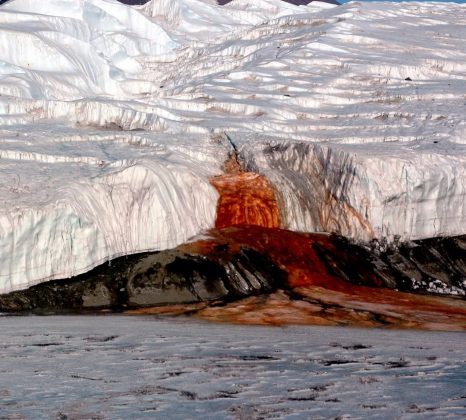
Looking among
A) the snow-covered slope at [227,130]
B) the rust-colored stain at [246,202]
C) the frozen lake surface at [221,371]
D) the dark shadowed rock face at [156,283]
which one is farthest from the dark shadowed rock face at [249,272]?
the frozen lake surface at [221,371]

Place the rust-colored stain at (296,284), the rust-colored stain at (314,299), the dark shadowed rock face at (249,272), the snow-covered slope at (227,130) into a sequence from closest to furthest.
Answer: the rust-colored stain at (314,299) → the rust-colored stain at (296,284) → the dark shadowed rock face at (249,272) → the snow-covered slope at (227,130)

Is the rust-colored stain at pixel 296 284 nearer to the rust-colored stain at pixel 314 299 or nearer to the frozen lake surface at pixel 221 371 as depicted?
the rust-colored stain at pixel 314 299

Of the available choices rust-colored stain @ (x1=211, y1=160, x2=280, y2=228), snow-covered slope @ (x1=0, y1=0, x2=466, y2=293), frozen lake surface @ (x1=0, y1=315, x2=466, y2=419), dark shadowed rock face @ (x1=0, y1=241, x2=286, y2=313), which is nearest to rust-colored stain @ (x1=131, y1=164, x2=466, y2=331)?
rust-colored stain @ (x1=211, y1=160, x2=280, y2=228)

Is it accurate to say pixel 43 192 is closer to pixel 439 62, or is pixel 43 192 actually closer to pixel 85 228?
pixel 85 228

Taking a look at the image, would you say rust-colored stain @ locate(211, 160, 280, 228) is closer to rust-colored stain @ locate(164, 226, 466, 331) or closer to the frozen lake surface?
rust-colored stain @ locate(164, 226, 466, 331)

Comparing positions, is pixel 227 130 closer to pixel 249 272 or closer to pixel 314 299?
pixel 249 272

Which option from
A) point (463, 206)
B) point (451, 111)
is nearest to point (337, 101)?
point (451, 111)

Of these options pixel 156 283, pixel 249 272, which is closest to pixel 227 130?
pixel 249 272
